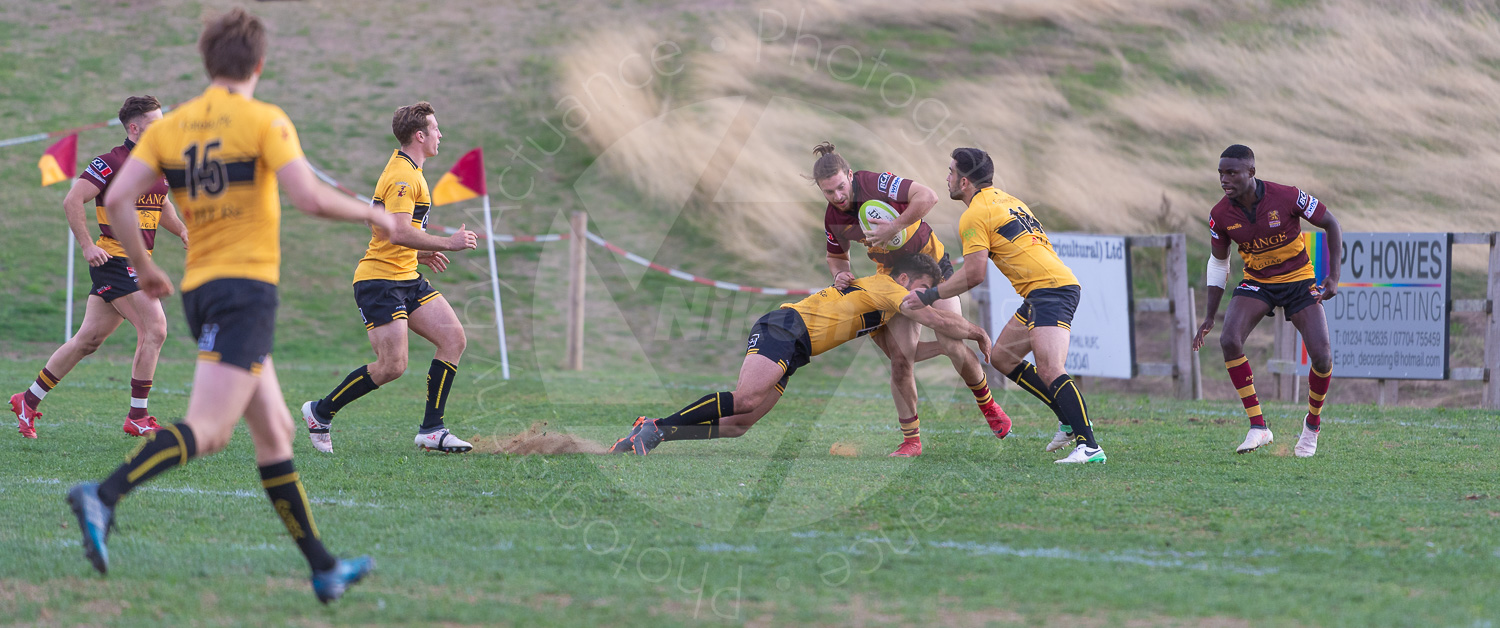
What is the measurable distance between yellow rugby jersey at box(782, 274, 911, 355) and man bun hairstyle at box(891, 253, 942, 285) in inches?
5.7

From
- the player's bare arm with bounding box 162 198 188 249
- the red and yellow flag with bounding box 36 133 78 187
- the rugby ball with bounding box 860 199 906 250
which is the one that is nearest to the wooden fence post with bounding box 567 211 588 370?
the red and yellow flag with bounding box 36 133 78 187

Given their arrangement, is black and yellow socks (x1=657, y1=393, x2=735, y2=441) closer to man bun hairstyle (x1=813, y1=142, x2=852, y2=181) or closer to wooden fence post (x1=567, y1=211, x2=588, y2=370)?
man bun hairstyle (x1=813, y1=142, x2=852, y2=181)

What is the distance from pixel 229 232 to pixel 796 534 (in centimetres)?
244

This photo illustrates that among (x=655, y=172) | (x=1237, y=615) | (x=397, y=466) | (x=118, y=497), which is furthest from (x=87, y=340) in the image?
(x=655, y=172)

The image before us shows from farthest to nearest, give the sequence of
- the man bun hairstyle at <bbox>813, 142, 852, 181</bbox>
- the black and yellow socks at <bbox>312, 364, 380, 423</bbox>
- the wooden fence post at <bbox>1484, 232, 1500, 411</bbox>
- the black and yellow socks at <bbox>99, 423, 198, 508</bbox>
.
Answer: the wooden fence post at <bbox>1484, 232, 1500, 411</bbox>
the black and yellow socks at <bbox>312, 364, 380, 423</bbox>
the man bun hairstyle at <bbox>813, 142, 852, 181</bbox>
the black and yellow socks at <bbox>99, 423, 198, 508</bbox>

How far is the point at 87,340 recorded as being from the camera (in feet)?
25.8

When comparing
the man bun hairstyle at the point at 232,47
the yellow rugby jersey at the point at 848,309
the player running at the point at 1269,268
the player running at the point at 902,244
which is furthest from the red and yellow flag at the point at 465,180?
the man bun hairstyle at the point at 232,47

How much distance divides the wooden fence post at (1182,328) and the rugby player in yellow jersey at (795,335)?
532 cm

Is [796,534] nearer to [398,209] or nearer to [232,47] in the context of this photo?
[232,47]

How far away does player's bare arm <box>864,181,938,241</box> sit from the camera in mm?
6820

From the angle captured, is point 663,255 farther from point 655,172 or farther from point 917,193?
point 917,193

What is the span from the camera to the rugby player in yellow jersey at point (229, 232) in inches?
151

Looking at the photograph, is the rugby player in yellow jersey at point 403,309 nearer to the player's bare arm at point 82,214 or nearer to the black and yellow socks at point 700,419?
the black and yellow socks at point 700,419

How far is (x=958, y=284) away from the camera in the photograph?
6.74 m
